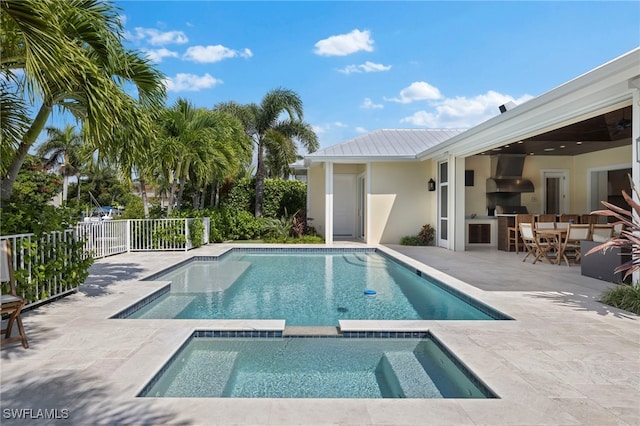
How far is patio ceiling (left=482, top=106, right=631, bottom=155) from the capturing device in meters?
7.62

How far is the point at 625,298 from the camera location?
5.38 metres

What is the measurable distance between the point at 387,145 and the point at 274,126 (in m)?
4.97

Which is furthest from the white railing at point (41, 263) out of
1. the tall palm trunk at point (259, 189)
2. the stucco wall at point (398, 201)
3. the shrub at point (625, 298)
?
the tall palm trunk at point (259, 189)

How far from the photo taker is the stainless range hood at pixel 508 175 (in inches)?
525

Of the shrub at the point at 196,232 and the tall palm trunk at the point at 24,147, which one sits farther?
the shrub at the point at 196,232

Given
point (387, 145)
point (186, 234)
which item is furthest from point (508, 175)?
point (186, 234)

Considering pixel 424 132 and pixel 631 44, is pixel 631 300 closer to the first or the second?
pixel 631 44

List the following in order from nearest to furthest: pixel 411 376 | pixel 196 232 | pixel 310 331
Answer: pixel 411 376, pixel 310 331, pixel 196 232

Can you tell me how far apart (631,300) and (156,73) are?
24.1 feet

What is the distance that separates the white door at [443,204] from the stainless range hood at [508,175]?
1844 millimetres

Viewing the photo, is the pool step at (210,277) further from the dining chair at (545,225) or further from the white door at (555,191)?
the white door at (555,191)

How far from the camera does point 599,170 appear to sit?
497 inches

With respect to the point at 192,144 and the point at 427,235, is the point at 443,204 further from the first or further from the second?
the point at 192,144

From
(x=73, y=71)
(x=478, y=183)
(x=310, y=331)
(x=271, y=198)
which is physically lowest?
(x=310, y=331)
